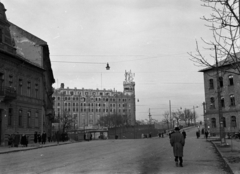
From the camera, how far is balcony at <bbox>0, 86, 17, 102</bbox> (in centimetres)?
3397

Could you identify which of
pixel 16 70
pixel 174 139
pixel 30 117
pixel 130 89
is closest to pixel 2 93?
pixel 16 70

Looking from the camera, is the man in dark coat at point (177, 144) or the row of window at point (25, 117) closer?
the man in dark coat at point (177, 144)

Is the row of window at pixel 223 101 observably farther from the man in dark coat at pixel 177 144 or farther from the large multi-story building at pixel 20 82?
the man in dark coat at pixel 177 144

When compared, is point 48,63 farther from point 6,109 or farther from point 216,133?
point 216,133

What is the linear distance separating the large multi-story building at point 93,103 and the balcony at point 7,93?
12276cm

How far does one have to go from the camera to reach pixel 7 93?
34562 mm

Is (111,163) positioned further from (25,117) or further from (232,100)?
(232,100)

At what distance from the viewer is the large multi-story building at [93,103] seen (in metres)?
162

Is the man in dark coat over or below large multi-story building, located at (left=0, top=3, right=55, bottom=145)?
below

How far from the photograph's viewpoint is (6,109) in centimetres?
3588

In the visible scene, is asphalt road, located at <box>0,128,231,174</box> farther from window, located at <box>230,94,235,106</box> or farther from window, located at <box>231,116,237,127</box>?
window, located at <box>230,94,235,106</box>

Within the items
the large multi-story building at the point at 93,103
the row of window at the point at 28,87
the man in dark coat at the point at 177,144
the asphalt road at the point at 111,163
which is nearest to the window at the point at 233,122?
the row of window at the point at 28,87

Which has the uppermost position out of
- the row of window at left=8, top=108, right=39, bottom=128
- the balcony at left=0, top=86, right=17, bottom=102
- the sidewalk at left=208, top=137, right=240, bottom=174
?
the balcony at left=0, top=86, right=17, bottom=102

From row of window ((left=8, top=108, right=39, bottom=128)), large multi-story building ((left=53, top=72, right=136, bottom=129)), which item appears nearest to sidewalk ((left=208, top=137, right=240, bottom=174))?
row of window ((left=8, top=108, right=39, bottom=128))
